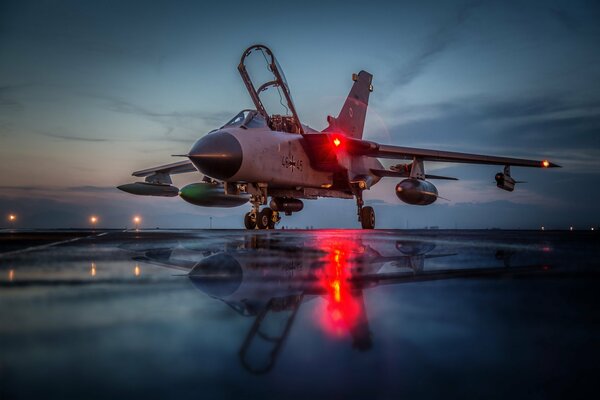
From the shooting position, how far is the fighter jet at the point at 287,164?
9.62m

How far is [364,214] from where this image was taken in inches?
574

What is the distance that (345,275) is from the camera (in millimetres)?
2619

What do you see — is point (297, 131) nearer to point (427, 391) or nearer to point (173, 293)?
point (173, 293)

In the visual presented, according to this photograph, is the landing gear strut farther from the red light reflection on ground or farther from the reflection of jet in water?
the red light reflection on ground

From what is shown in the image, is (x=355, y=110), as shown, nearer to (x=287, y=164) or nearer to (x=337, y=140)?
(x=337, y=140)

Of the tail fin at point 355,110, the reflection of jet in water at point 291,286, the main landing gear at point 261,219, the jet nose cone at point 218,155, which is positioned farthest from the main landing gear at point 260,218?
the reflection of jet in water at point 291,286

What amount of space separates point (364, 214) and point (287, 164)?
4.44 metres

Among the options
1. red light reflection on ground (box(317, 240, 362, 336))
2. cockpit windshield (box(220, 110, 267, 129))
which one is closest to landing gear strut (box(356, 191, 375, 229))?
cockpit windshield (box(220, 110, 267, 129))

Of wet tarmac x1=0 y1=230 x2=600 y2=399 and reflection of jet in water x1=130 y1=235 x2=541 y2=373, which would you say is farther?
reflection of jet in water x1=130 y1=235 x2=541 y2=373

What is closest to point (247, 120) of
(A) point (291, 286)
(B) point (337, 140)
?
(B) point (337, 140)

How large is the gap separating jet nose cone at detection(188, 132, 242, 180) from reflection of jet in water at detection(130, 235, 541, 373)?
557 cm

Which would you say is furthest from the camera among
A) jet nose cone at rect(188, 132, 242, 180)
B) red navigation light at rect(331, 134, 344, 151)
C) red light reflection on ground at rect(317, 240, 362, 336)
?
red navigation light at rect(331, 134, 344, 151)

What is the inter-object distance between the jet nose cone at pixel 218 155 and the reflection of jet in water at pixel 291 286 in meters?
5.57

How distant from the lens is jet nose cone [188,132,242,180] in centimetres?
888
